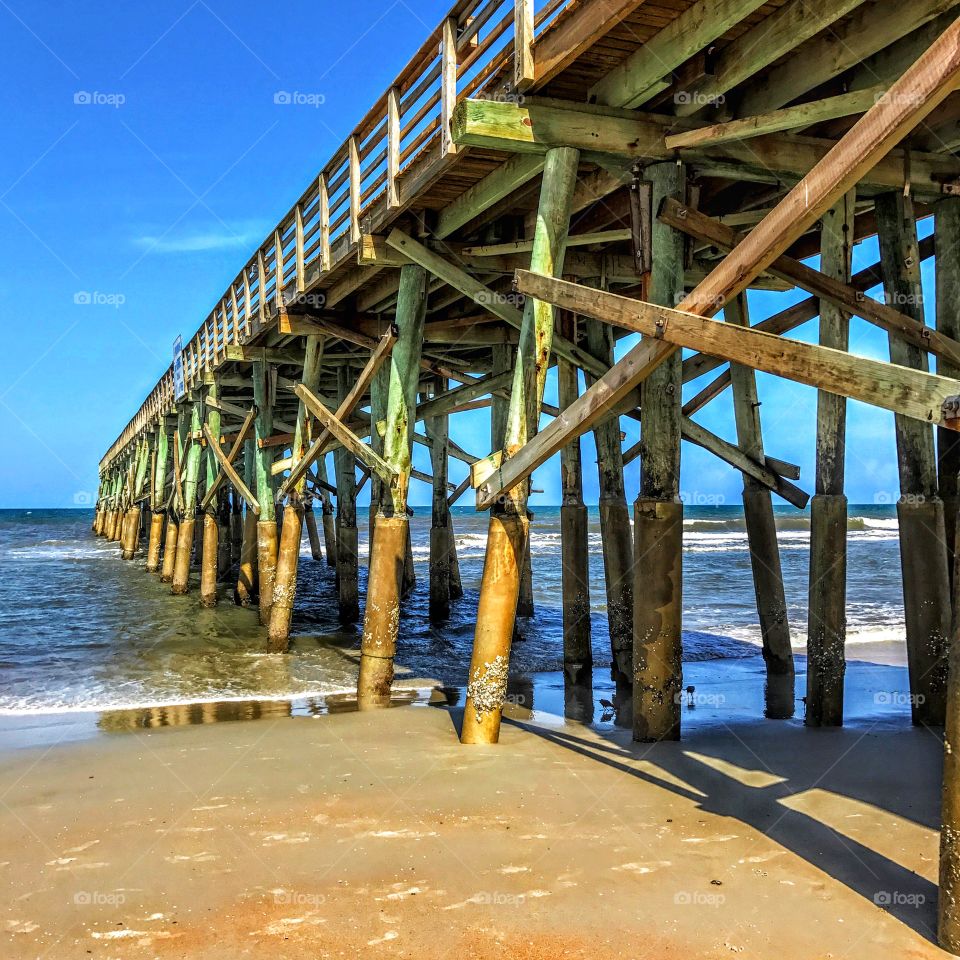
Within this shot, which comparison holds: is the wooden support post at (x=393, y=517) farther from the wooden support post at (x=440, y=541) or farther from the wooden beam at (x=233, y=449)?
the wooden beam at (x=233, y=449)

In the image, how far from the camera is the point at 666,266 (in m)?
5.33

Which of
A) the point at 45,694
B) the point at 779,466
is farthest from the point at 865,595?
the point at 45,694

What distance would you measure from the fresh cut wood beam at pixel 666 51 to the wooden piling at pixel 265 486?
8.16m

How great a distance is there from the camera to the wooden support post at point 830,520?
5840 mm

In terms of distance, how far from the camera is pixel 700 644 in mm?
11664

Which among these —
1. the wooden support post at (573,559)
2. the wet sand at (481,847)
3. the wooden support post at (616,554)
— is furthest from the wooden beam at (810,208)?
the wooden support post at (573,559)

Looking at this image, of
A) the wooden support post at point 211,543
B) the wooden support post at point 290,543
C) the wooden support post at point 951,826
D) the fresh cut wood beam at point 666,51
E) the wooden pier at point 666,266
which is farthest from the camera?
the wooden support post at point 211,543

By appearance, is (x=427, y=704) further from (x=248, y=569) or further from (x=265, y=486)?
(x=248, y=569)

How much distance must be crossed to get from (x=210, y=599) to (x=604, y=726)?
1067 cm

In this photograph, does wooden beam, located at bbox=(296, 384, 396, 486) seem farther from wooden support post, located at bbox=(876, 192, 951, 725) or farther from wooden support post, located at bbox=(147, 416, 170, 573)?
wooden support post, located at bbox=(147, 416, 170, 573)

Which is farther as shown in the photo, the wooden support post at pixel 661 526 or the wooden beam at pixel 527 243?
the wooden beam at pixel 527 243

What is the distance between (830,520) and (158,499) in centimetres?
2002

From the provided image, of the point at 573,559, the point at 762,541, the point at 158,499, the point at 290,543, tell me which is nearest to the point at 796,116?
the point at 762,541

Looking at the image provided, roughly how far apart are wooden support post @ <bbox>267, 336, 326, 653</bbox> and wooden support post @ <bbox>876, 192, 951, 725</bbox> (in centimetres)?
676
